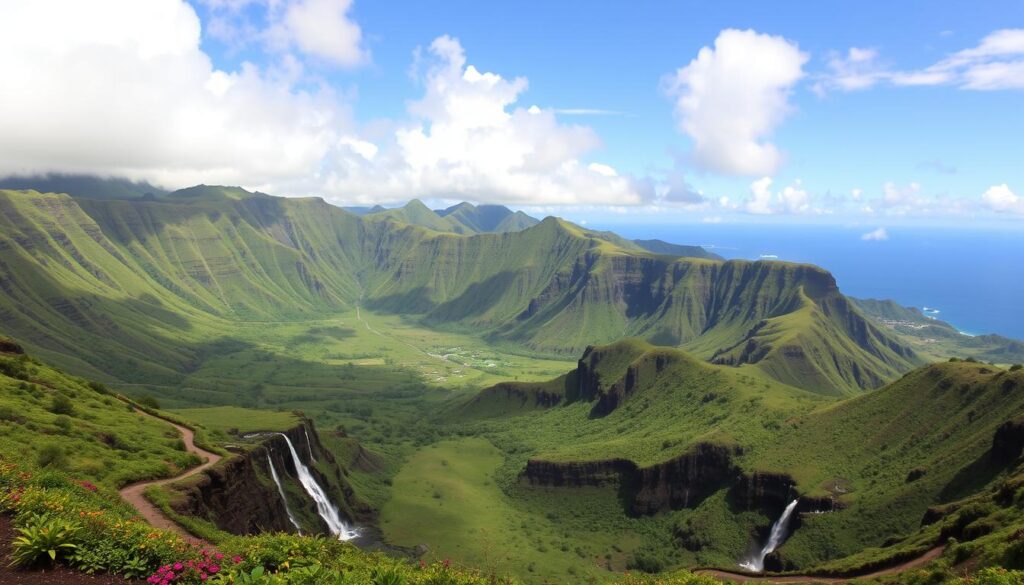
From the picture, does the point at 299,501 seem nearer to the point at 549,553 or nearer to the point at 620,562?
the point at 549,553

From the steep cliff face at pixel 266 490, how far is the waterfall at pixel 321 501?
1564mm

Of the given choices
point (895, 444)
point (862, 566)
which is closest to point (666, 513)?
point (895, 444)

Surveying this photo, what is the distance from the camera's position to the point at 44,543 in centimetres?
2386

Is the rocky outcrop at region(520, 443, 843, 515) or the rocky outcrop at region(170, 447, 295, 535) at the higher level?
the rocky outcrop at region(170, 447, 295, 535)

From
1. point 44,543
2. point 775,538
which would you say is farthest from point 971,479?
point 44,543

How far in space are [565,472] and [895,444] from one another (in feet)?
241

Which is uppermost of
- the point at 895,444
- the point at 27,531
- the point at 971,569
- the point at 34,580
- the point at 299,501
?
the point at 27,531

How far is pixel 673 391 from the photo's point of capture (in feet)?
611

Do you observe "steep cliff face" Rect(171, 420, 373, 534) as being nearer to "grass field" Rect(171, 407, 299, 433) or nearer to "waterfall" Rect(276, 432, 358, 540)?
"waterfall" Rect(276, 432, 358, 540)

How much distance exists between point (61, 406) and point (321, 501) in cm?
5316

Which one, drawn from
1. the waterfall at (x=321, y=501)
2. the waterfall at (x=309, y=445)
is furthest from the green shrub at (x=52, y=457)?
the waterfall at (x=309, y=445)

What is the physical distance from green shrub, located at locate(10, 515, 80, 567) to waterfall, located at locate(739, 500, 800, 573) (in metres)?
115

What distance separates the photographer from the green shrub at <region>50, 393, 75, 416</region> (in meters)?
67.4

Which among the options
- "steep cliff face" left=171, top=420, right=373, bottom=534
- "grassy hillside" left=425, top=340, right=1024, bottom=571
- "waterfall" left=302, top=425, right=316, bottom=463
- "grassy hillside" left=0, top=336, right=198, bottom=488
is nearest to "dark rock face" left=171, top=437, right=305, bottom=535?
"steep cliff face" left=171, top=420, right=373, bottom=534
